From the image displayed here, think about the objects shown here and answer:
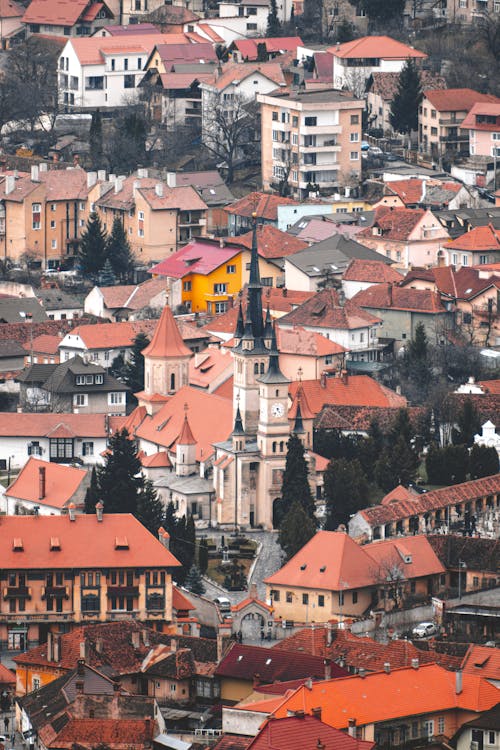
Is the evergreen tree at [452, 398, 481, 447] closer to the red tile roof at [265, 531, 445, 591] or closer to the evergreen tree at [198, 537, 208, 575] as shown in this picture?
the evergreen tree at [198, 537, 208, 575]

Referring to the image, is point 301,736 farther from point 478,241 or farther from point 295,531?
point 478,241

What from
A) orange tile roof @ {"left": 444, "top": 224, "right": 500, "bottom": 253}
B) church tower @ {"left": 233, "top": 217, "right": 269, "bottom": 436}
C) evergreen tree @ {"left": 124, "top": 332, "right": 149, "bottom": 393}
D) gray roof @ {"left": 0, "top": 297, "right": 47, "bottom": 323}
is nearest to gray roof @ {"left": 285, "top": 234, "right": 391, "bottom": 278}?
orange tile roof @ {"left": 444, "top": 224, "right": 500, "bottom": 253}

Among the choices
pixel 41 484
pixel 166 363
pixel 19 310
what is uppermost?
pixel 166 363

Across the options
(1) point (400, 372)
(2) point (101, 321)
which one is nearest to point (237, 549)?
(1) point (400, 372)

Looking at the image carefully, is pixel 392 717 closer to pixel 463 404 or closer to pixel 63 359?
pixel 463 404

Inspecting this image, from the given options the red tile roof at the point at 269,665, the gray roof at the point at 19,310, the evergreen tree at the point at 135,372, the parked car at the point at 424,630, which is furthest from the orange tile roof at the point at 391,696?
the gray roof at the point at 19,310

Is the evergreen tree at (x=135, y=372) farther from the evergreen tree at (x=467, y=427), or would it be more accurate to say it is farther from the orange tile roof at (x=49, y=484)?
the evergreen tree at (x=467, y=427)

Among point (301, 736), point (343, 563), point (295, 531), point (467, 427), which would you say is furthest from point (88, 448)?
point (301, 736)

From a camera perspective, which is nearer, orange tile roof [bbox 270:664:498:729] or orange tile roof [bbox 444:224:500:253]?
orange tile roof [bbox 270:664:498:729]
